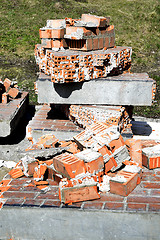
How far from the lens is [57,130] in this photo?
21.1 ft

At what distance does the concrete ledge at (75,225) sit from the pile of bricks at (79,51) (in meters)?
2.66

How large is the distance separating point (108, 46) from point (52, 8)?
1584 centimetres

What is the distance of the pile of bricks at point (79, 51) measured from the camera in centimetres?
576

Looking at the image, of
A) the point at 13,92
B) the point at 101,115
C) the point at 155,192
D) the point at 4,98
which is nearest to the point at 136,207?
the point at 155,192

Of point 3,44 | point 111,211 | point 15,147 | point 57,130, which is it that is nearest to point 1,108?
point 15,147

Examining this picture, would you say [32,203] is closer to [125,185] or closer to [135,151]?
[125,185]

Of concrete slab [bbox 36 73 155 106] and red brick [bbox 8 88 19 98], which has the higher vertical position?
concrete slab [bbox 36 73 155 106]

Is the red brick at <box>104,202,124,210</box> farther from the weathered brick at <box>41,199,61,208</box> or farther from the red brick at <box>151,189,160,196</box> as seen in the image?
the weathered brick at <box>41,199,61,208</box>

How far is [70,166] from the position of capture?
4.31m

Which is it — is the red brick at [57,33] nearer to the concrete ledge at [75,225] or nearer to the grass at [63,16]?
the concrete ledge at [75,225]

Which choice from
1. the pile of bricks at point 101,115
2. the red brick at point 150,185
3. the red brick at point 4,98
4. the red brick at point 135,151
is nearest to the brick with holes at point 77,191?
the red brick at point 150,185

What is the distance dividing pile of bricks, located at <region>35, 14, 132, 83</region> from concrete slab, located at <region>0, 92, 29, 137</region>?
1.39m

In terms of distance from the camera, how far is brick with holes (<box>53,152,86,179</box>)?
4.34m

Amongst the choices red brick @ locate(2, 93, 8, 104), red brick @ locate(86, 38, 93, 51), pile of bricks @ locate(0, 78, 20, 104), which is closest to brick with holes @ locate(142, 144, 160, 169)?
red brick @ locate(86, 38, 93, 51)
